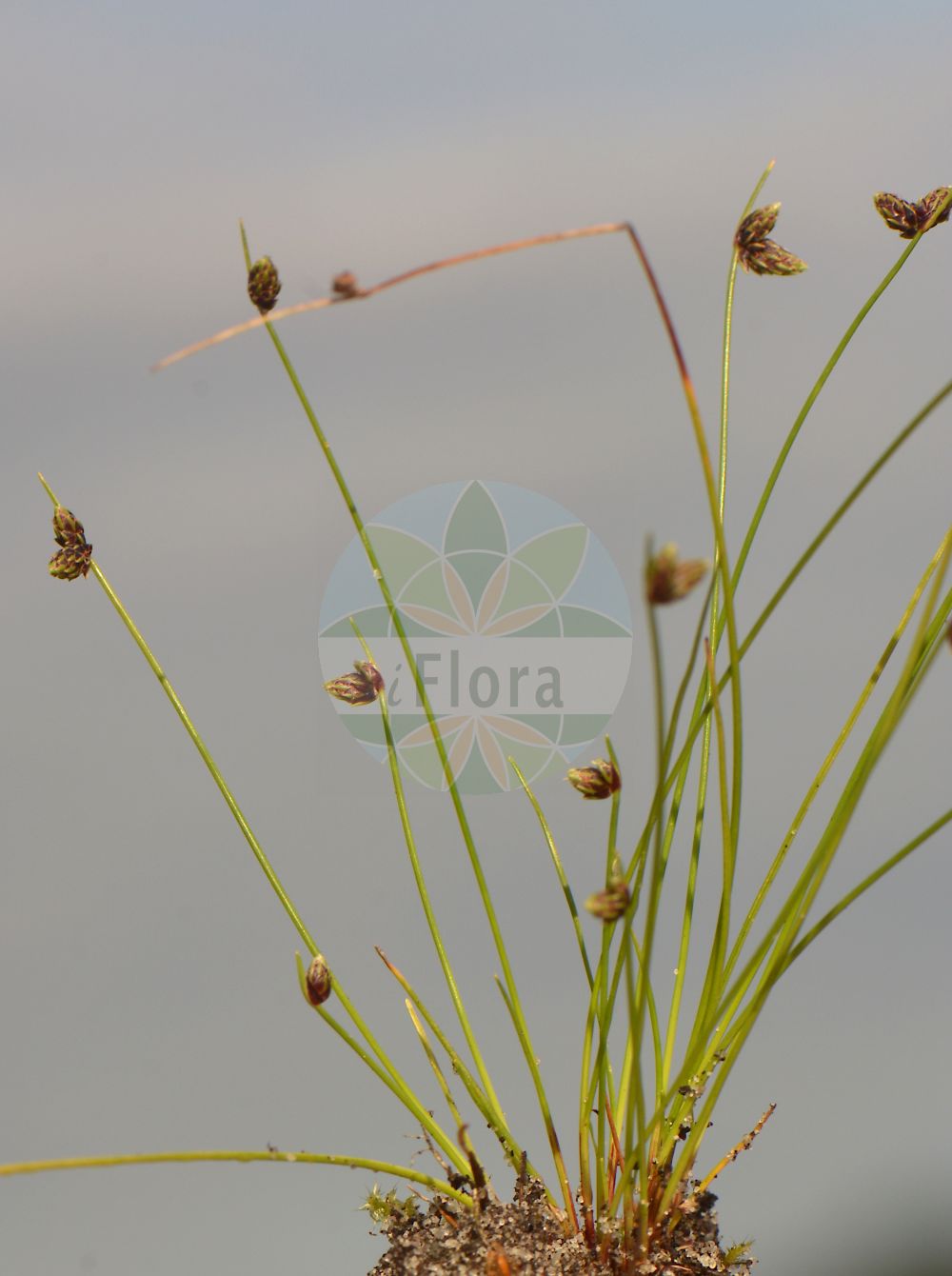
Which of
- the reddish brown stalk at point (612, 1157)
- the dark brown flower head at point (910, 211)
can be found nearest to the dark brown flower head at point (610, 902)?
the reddish brown stalk at point (612, 1157)

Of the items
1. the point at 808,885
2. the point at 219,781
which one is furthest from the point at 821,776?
the point at 219,781

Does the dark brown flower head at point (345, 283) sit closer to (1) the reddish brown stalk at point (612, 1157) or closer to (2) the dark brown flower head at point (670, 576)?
(2) the dark brown flower head at point (670, 576)

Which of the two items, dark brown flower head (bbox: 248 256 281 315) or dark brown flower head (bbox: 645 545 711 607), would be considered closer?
dark brown flower head (bbox: 645 545 711 607)

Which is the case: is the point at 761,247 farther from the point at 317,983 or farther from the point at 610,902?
the point at 317,983

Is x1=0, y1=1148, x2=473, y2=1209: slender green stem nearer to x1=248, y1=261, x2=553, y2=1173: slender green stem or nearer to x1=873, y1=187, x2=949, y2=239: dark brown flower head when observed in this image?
x1=248, y1=261, x2=553, y2=1173: slender green stem

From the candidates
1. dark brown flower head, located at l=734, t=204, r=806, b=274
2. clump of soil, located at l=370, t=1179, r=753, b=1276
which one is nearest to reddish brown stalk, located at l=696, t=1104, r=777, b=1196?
clump of soil, located at l=370, t=1179, r=753, b=1276

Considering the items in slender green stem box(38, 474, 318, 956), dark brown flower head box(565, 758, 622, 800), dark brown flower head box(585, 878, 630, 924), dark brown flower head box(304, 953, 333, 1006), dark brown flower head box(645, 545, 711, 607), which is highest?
slender green stem box(38, 474, 318, 956)
